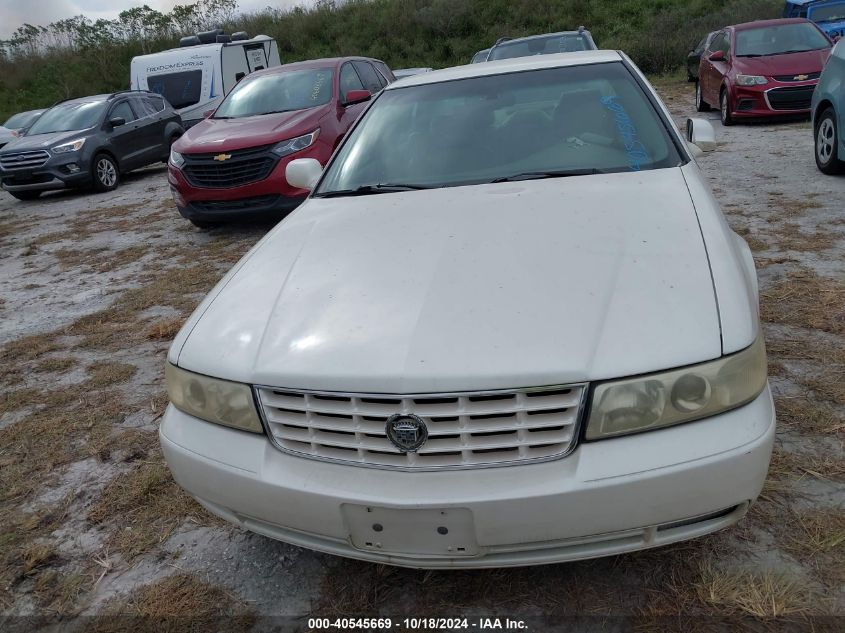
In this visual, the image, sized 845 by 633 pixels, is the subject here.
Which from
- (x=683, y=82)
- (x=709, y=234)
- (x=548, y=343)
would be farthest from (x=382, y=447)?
(x=683, y=82)

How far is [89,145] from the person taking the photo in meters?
11.1

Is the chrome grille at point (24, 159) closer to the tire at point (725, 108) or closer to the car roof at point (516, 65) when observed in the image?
the car roof at point (516, 65)

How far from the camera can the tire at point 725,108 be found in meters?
9.97

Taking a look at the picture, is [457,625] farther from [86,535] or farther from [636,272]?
[86,535]

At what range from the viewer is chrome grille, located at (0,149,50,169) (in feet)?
35.6

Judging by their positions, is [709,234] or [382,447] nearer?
[382,447]

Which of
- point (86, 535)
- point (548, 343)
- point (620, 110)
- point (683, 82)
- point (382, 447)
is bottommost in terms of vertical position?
point (683, 82)

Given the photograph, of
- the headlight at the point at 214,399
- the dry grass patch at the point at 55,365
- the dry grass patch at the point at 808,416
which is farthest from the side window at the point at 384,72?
the headlight at the point at 214,399

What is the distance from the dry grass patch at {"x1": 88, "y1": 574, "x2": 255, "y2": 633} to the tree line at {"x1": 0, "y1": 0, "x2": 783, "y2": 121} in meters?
23.9

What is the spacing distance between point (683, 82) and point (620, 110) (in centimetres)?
1649

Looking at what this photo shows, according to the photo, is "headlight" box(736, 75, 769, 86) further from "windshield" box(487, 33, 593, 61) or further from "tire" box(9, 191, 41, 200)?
"tire" box(9, 191, 41, 200)

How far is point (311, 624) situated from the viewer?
2.01 meters

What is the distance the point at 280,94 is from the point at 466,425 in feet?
22.5

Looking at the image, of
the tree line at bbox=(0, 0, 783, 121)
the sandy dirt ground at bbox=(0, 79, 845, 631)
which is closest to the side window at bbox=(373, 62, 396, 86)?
the sandy dirt ground at bbox=(0, 79, 845, 631)
